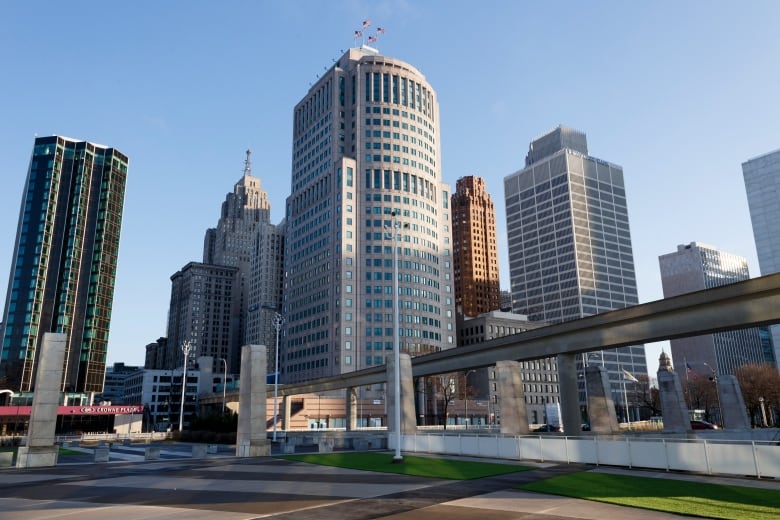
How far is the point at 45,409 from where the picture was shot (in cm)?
3938

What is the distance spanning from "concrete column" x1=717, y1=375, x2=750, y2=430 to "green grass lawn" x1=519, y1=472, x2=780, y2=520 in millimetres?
36978

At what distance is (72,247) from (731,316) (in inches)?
5968

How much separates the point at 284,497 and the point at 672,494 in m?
13.6

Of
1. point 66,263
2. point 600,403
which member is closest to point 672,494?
point 600,403

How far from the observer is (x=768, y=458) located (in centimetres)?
2125

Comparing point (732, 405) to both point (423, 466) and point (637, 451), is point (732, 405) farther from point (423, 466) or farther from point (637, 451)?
point (423, 466)

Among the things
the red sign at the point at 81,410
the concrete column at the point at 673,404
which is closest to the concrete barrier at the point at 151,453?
the concrete column at the point at 673,404

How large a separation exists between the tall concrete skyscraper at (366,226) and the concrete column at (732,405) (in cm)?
8328

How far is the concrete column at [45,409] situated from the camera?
38000 millimetres

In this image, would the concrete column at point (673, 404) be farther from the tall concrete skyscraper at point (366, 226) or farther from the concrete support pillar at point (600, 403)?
the tall concrete skyscraper at point (366, 226)

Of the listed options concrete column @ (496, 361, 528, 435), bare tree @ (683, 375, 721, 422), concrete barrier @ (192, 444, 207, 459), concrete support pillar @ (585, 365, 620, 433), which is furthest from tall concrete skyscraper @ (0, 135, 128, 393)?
bare tree @ (683, 375, 721, 422)

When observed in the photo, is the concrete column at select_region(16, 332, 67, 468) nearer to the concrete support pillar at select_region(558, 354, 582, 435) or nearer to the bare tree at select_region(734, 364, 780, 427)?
the concrete support pillar at select_region(558, 354, 582, 435)

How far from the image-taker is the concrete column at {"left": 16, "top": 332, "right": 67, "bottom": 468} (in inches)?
1496

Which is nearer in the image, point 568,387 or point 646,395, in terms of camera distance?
point 568,387
